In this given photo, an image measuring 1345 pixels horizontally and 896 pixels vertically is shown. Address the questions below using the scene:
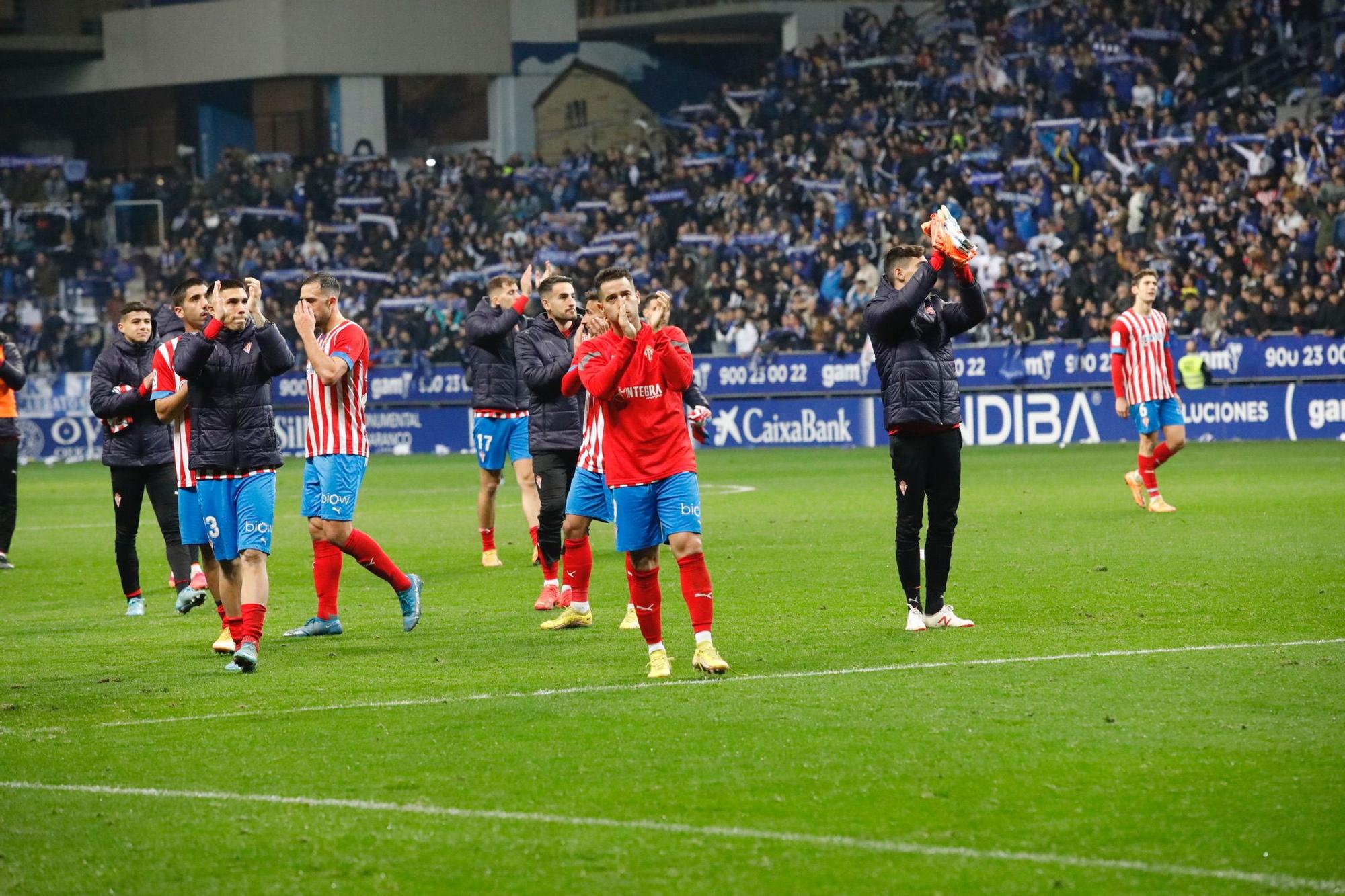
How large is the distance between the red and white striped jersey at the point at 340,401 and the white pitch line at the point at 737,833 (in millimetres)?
3985

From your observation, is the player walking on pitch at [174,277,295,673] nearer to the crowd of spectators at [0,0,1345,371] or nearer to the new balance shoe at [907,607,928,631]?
the new balance shoe at [907,607,928,631]

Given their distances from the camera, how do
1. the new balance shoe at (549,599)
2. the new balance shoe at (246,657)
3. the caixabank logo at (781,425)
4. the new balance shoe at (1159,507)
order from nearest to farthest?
the new balance shoe at (246,657)
the new balance shoe at (549,599)
the new balance shoe at (1159,507)
the caixabank logo at (781,425)

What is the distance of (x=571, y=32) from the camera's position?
167 ft

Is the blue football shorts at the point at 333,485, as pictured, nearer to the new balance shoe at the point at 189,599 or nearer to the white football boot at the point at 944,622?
the new balance shoe at the point at 189,599

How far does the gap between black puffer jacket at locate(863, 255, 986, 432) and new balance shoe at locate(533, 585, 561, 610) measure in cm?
301

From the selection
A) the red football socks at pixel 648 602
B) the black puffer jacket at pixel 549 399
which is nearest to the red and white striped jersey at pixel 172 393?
the black puffer jacket at pixel 549 399

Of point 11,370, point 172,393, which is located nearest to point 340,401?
point 172,393

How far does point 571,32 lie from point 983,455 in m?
25.9

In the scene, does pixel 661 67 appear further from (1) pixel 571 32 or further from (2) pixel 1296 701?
(2) pixel 1296 701

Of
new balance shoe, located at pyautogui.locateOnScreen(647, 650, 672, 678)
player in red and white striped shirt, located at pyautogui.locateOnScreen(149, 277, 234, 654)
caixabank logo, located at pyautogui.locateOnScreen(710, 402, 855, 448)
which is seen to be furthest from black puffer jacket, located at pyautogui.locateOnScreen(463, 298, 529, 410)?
caixabank logo, located at pyautogui.locateOnScreen(710, 402, 855, 448)

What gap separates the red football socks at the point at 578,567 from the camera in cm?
1169

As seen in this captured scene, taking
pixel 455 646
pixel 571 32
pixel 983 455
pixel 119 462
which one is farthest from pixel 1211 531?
pixel 571 32

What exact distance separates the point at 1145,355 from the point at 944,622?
8.41 m

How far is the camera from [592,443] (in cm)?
1187
